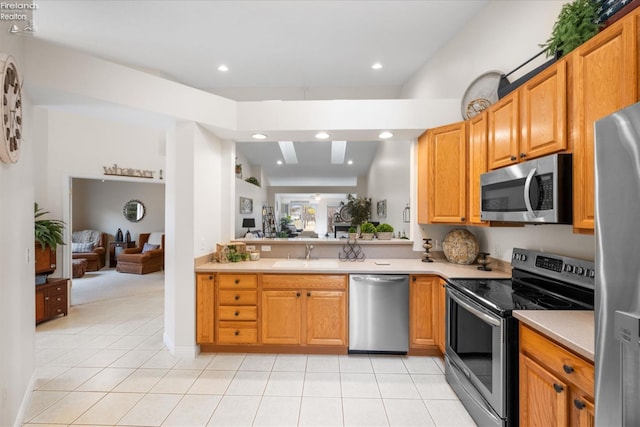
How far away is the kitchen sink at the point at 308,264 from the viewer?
9.87ft

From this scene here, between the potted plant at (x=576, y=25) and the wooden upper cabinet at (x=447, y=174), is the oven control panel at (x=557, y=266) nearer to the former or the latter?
the wooden upper cabinet at (x=447, y=174)

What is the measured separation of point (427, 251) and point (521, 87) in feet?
6.03

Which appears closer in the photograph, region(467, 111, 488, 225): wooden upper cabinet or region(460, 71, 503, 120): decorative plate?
region(467, 111, 488, 225): wooden upper cabinet

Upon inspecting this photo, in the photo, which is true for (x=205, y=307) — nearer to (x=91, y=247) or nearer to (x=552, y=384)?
(x=552, y=384)

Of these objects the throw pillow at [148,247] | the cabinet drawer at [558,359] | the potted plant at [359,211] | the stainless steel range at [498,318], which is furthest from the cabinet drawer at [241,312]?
the throw pillow at [148,247]

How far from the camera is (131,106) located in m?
2.59

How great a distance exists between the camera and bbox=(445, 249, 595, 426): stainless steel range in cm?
168

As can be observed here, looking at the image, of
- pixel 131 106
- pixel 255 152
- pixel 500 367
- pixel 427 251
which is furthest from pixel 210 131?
pixel 255 152

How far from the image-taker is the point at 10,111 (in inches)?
70.3

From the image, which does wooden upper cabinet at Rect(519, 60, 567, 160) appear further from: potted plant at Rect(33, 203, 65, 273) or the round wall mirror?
the round wall mirror

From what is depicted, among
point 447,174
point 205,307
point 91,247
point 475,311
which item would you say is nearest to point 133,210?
point 91,247

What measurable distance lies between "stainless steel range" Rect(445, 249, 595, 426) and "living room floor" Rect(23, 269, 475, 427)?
1.04 ft

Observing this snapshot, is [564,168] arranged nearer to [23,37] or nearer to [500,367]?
[500,367]

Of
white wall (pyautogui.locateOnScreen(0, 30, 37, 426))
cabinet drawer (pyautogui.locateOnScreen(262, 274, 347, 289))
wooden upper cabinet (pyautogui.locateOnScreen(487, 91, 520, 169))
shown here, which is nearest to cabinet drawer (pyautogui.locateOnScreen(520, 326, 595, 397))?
wooden upper cabinet (pyautogui.locateOnScreen(487, 91, 520, 169))
